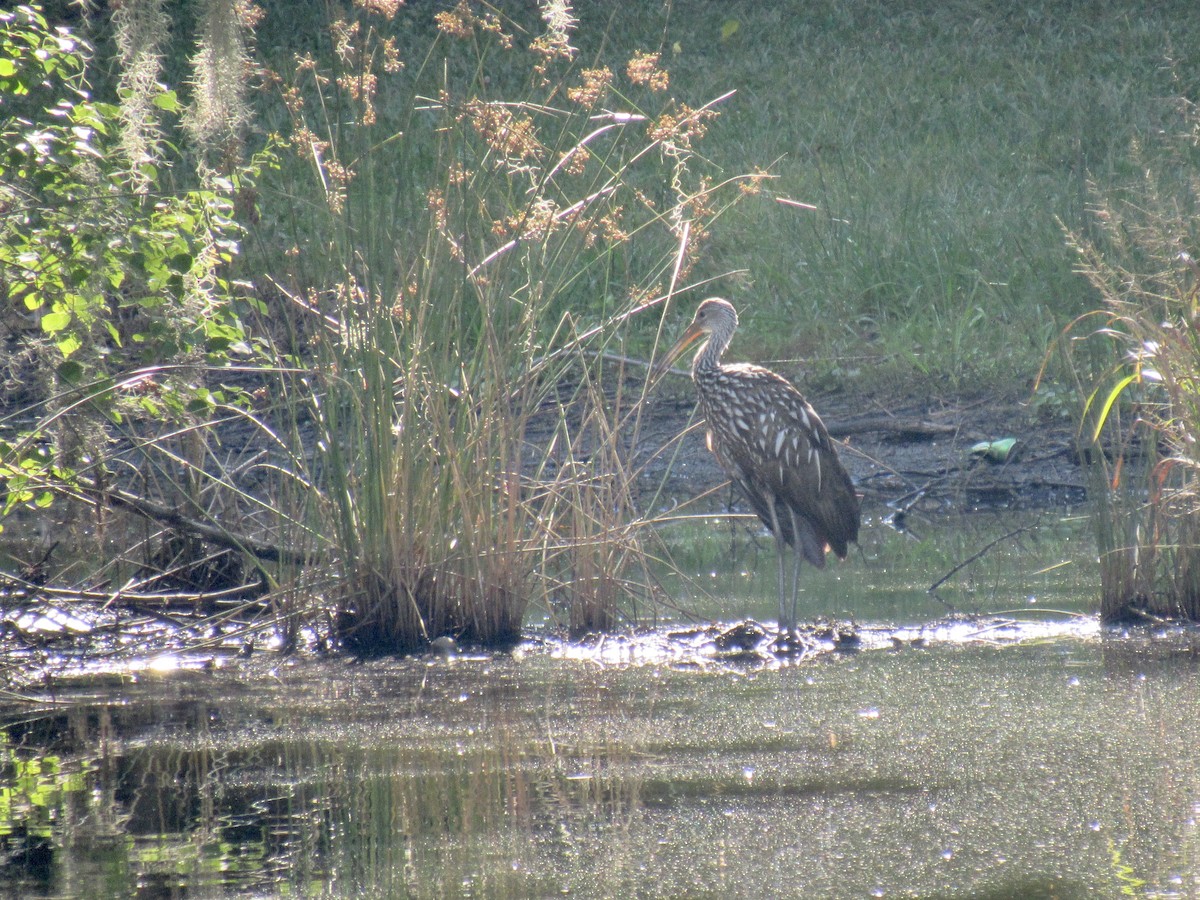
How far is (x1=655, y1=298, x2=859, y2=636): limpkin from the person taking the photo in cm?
628

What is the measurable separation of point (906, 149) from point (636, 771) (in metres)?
10.4

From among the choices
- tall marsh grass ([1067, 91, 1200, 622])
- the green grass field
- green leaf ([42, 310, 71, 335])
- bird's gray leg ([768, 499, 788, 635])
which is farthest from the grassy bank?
the green grass field

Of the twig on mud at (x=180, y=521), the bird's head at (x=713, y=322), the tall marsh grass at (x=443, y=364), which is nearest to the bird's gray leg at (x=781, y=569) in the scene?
the tall marsh grass at (x=443, y=364)

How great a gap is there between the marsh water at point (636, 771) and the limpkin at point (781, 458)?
64 cm

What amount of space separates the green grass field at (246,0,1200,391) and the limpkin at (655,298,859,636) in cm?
200

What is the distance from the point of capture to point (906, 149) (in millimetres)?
13367

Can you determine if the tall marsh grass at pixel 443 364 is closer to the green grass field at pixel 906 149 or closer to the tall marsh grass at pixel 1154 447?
the tall marsh grass at pixel 1154 447

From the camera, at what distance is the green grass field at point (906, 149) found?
10.8m

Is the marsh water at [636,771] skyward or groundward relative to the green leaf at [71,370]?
groundward

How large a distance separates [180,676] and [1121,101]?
34.9 feet

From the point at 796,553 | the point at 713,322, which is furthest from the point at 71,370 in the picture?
the point at 713,322

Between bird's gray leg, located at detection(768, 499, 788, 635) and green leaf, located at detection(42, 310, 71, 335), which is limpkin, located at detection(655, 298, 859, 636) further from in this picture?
green leaf, located at detection(42, 310, 71, 335)

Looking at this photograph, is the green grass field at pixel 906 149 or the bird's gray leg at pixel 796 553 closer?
the bird's gray leg at pixel 796 553

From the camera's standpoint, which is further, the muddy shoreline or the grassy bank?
the muddy shoreline
